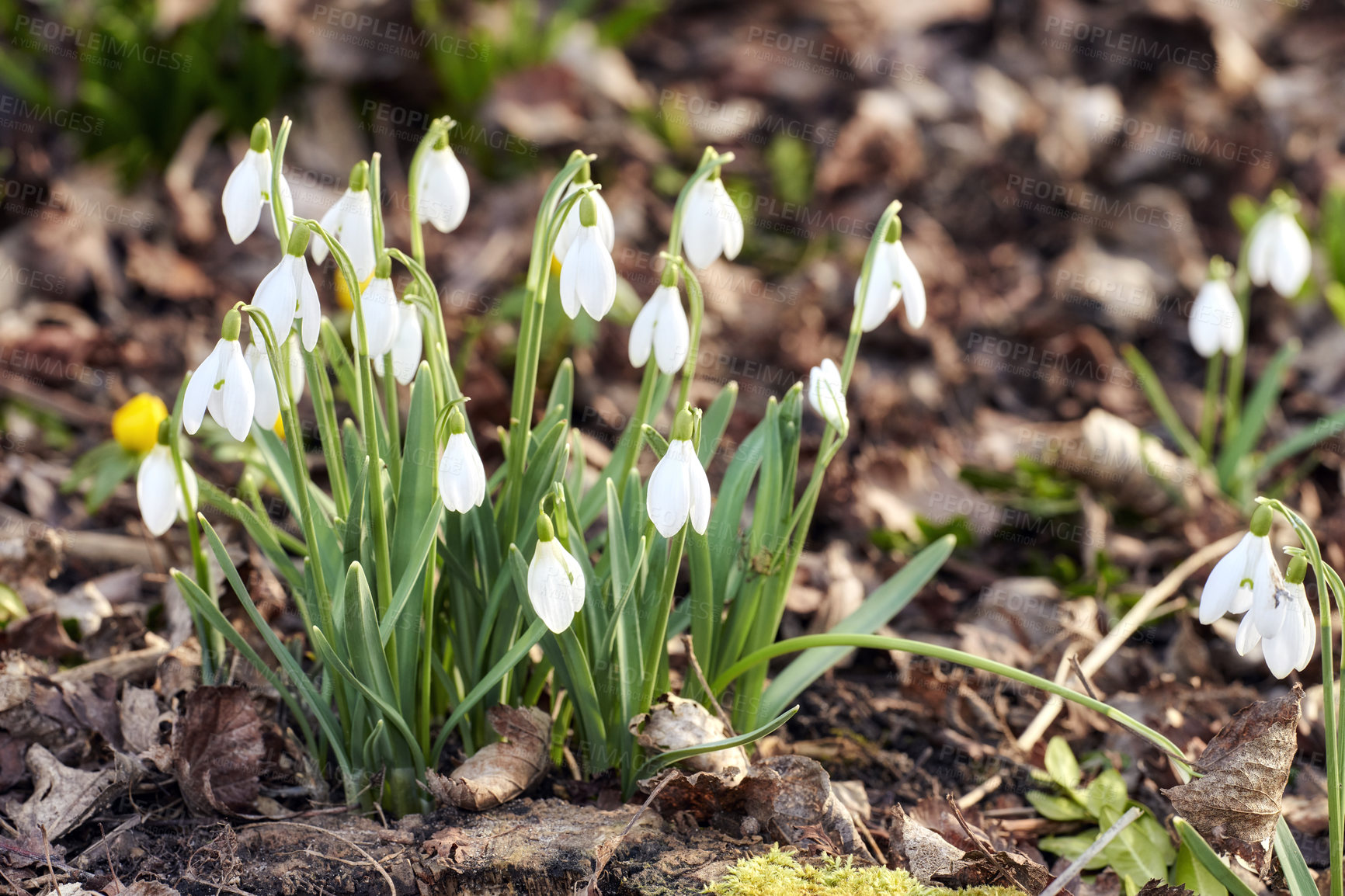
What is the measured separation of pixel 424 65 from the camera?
4.52m

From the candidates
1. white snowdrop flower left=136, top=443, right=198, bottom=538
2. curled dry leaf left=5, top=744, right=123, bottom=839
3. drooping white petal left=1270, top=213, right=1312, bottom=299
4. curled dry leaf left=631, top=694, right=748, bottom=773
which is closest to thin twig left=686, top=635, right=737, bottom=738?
curled dry leaf left=631, top=694, right=748, bottom=773

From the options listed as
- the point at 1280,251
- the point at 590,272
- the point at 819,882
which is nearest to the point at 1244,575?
the point at 819,882

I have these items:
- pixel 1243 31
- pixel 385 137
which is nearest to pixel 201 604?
pixel 385 137

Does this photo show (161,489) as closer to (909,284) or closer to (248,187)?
(248,187)

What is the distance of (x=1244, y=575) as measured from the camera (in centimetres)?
146

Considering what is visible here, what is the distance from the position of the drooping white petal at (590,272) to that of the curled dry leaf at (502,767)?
2.30ft

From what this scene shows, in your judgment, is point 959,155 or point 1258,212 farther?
point 959,155

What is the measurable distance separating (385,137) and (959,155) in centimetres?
253

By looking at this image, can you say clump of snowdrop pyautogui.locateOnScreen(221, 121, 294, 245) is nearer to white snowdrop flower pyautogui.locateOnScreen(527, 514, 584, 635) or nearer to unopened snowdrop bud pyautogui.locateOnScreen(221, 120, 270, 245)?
unopened snowdrop bud pyautogui.locateOnScreen(221, 120, 270, 245)

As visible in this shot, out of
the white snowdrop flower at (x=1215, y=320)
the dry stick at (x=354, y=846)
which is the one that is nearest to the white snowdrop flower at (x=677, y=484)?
the dry stick at (x=354, y=846)

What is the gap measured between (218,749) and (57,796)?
0.92 ft

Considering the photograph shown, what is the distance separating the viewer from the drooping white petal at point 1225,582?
1.46m

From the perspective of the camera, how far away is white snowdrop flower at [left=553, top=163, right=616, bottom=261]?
1567 mm

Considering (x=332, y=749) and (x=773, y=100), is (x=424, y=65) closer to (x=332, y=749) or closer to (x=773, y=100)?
(x=773, y=100)
